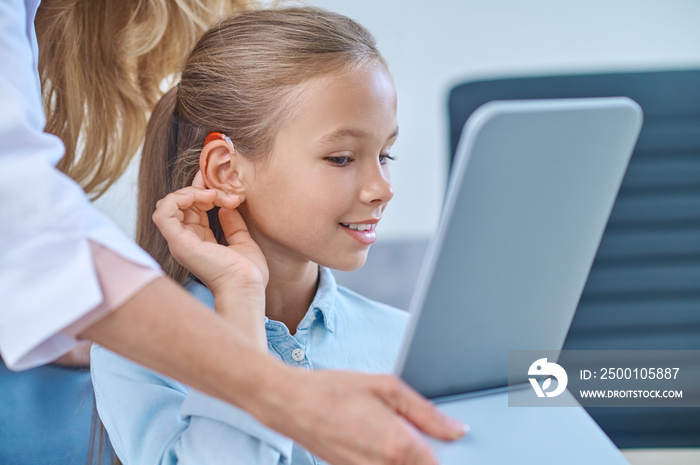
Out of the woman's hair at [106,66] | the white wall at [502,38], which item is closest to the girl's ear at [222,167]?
the woman's hair at [106,66]

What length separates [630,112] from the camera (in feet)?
1.66

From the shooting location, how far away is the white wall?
5.52 ft

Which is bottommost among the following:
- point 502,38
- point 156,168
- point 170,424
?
point 170,424

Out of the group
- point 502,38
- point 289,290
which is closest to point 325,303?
point 289,290

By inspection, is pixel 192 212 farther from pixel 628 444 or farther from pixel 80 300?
pixel 628 444

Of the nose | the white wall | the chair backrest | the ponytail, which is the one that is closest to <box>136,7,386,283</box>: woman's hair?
the ponytail

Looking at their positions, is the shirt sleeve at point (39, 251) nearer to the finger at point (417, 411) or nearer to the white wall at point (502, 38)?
the finger at point (417, 411)

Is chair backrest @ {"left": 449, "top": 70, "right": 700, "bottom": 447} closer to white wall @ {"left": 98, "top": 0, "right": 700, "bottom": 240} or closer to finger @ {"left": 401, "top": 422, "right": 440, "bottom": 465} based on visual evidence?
white wall @ {"left": 98, "top": 0, "right": 700, "bottom": 240}

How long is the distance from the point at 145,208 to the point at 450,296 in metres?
0.57

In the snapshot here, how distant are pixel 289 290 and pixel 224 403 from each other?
27cm

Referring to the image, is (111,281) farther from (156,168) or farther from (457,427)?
(156,168)

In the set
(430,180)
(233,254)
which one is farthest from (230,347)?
(430,180)

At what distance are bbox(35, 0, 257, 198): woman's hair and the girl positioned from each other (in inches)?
6.6

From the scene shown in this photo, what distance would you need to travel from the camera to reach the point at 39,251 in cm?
45
